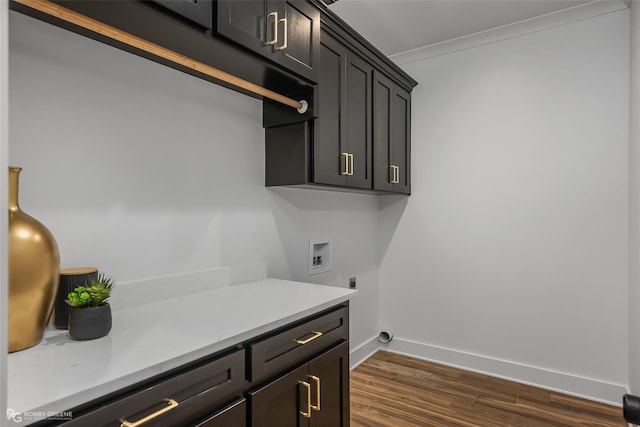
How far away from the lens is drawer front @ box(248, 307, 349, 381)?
1.19 m

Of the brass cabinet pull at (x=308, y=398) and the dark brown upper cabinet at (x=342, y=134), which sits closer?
the brass cabinet pull at (x=308, y=398)

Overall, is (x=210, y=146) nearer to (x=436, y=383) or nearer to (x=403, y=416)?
(x=403, y=416)

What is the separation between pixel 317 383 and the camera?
146 cm

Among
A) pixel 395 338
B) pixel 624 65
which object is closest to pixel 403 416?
pixel 395 338

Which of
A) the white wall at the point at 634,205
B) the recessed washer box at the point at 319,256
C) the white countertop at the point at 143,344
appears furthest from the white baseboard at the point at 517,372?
the white countertop at the point at 143,344

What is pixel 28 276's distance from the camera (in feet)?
3.16

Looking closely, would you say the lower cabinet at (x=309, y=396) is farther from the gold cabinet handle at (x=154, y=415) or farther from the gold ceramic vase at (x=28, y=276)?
the gold ceramic vase at (x=28, y=276)

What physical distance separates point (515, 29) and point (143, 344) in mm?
3010

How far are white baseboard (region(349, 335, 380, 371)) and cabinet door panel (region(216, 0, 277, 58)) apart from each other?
231 centimetres

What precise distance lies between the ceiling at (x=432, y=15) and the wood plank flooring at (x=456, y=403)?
255cm

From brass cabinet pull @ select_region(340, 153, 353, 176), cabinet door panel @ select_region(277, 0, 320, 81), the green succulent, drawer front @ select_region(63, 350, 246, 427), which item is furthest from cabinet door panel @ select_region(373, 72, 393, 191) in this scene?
the green succulent

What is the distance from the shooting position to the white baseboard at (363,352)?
2.88 m

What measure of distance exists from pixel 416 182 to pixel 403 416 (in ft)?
5.83

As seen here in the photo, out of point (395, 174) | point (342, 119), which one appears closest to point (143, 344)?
point (342, 119)
